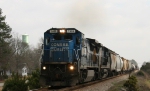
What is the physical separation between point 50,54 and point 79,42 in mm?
2123

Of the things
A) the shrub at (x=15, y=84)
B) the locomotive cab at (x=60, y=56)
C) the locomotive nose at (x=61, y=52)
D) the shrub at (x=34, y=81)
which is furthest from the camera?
the shrub at (x=34, y=81)

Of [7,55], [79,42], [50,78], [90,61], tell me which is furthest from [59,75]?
[7,55]

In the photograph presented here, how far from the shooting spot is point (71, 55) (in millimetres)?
16125

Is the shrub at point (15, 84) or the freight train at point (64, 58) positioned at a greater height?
the freight train at point (64, 58)

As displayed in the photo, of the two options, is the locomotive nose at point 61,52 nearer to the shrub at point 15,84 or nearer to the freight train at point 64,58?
the freight train at point 64,58

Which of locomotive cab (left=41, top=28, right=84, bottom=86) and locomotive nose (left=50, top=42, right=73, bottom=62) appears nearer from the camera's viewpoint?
locomotive cab (left=41, top=28, right=84, bottom=86)

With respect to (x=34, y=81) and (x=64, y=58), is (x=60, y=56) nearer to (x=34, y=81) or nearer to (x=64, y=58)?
(x=64, y=58)

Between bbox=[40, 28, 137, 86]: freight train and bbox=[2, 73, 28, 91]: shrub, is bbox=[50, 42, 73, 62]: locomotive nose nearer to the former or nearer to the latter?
bbox=[40, 28, 137, 86]: freight train

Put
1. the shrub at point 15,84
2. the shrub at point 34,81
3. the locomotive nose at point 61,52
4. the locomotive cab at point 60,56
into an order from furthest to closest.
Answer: the shrub at point 34,81
the locomotive nose at point 61,52
the locomotive cab at point 60,56
the shrub at point 15,84

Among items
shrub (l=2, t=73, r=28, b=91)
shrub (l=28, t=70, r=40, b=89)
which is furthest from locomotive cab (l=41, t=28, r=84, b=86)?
shrub (l=28, t=70, r=40, b=89)

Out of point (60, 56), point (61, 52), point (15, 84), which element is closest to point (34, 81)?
point (15, 84)

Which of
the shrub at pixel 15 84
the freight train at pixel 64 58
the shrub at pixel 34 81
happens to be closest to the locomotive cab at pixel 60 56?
the freight train at pixel 64 58

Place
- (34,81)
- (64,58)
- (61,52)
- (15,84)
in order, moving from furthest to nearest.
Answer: (34,81) → (61,52) → (64,58) → (15,84)

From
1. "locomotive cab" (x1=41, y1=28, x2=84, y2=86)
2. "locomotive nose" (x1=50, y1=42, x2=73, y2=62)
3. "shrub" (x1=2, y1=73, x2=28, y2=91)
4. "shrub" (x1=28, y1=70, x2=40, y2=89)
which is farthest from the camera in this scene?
"shrub" (x1=28, y1=70, x2=40, y2=89)
